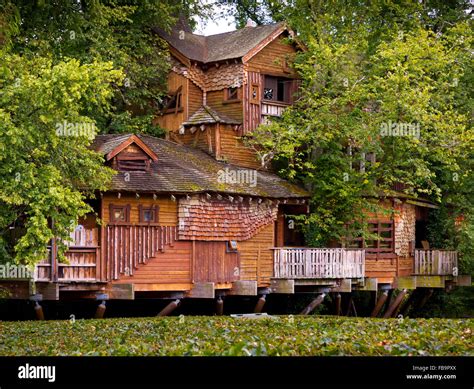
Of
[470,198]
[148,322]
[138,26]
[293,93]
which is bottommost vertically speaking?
[148,322]

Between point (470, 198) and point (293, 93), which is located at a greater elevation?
point (293, 93)

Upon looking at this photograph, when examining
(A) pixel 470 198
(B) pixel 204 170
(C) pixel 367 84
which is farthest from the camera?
(A) pixel 470 198

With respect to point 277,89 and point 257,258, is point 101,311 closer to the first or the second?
point 257,258

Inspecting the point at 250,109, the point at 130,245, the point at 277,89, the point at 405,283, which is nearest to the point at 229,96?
the point at 250,109

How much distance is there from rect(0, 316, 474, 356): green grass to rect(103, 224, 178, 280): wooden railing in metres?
4.59

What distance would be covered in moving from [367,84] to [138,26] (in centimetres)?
950

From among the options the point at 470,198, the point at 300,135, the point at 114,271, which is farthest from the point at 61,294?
the point at 470,198

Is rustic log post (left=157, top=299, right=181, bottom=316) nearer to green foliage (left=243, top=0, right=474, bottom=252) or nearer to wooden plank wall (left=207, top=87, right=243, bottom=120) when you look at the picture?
green foliage (left=243, top=0, right=474, bottom=252)

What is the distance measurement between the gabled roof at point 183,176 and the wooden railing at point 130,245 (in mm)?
1372

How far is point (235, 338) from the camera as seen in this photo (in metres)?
20.8
